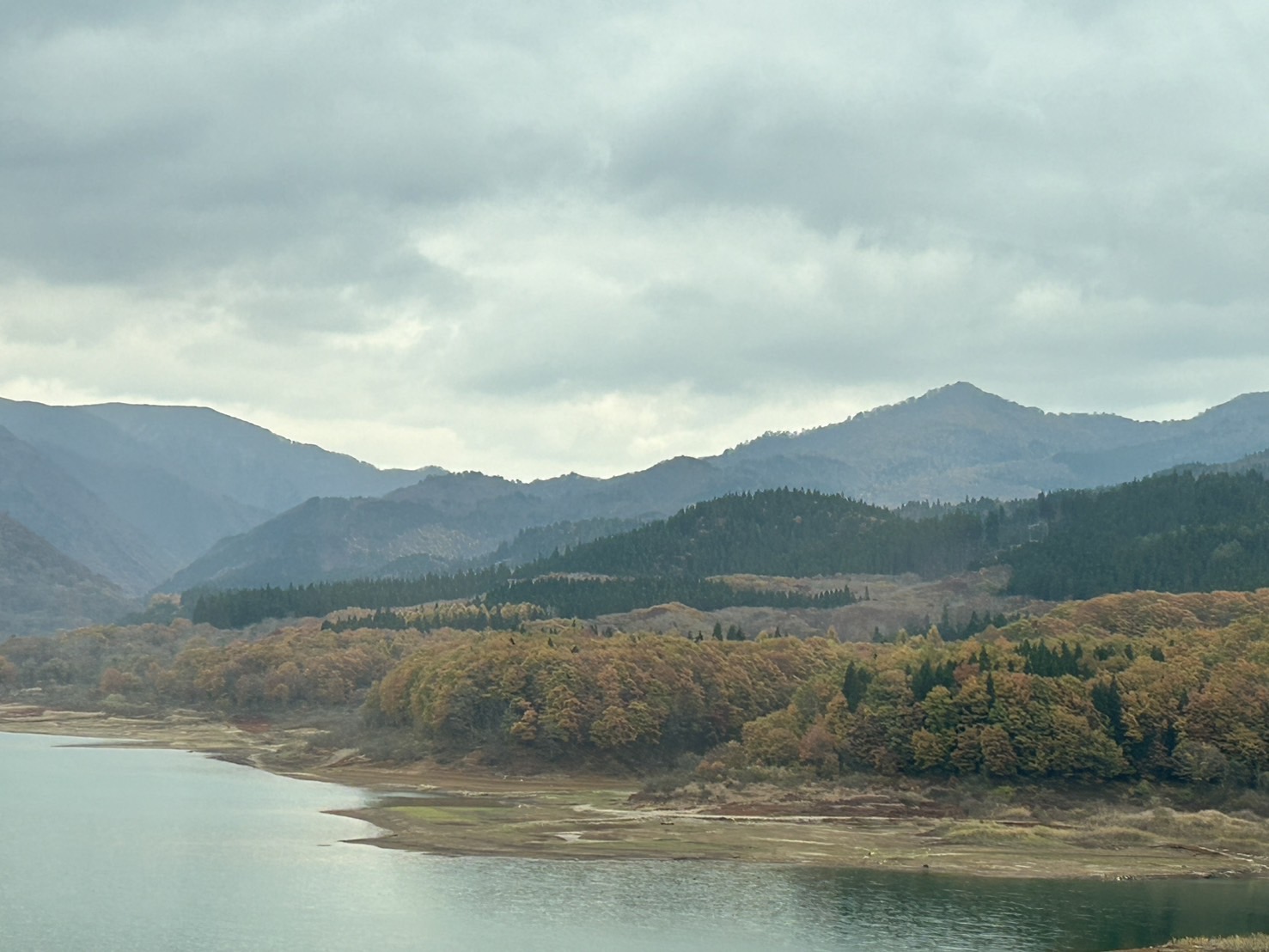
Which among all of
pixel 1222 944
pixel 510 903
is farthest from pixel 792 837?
pixel 1222 944

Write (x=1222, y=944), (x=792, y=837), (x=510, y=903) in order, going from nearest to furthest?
(x=1222, y=944), (x=510, y=903), (x=792, y=837)

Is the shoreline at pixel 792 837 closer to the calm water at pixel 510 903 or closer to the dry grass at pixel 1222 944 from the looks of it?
the calm water at pixel 510 903

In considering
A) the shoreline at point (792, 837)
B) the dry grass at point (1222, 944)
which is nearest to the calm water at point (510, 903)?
the dry grass at point (1222, 944)

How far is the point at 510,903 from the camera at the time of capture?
4065 inches

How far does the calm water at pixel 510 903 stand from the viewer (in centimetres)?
9362

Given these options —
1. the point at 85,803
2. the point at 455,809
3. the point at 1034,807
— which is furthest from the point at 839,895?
the point at 85,803

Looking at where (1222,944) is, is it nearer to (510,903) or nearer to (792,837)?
(510,903)

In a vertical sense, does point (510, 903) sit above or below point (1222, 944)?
above

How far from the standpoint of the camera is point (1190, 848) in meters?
129

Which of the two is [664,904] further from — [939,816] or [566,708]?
[566,708]

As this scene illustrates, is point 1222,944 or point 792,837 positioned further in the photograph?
point 792,837

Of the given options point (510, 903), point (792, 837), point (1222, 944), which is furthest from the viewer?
point (792, 837)

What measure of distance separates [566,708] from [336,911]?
9539 centimetres

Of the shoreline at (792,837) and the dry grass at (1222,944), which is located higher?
the shoreline at (792,837)
